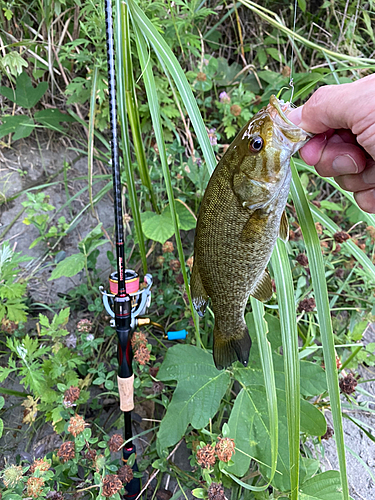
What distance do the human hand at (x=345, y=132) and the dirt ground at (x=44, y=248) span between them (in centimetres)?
123

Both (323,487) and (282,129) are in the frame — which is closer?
(282,129)

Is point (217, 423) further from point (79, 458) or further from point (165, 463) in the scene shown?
point (79, 458)

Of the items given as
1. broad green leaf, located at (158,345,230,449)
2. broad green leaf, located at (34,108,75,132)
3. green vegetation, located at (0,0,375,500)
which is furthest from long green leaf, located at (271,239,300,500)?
broad green leaf, located at (34,108,75,132)

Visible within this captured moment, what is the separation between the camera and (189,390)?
4.50 ft

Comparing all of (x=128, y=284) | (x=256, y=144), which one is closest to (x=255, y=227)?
(x=256, y=144)

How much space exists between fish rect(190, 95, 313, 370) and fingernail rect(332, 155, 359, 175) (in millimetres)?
270

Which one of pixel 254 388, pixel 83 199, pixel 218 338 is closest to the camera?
pixel 218 338

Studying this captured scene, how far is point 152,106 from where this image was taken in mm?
1243

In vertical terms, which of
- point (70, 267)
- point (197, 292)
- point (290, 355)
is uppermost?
point (197, 292)

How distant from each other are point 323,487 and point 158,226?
130 centimetres

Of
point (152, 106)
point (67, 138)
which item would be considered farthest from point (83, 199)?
point (152, 106)

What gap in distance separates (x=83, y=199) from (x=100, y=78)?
2.92 ft

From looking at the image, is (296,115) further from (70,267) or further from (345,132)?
(70,267)

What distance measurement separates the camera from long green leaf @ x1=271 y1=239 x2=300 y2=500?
90 centimetres
